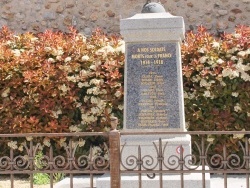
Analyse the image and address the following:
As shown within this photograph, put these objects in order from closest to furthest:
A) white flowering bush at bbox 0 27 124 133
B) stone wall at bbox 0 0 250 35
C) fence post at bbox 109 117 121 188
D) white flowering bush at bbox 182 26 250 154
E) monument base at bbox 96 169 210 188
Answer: fence post at bbox 109 117 121 188 → monument base at bbox 96 169 210 188 → white flowering bush at bbox 182 26 250 154 → white flowering bush at bbox 0 27 124 133 → stone wall at bbox 0 0 250 35

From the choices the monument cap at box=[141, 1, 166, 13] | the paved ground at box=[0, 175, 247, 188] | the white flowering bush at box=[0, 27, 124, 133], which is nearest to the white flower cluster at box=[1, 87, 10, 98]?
the white flowering bush at box=[0, 27, 124, 133]

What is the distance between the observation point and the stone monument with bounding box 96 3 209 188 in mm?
7387

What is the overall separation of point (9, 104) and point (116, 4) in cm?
425

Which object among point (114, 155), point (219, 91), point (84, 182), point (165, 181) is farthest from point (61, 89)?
point (114, 155)

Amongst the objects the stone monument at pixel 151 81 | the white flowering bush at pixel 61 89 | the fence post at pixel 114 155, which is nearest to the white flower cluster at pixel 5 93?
the white flowering bush at pixel 61 89

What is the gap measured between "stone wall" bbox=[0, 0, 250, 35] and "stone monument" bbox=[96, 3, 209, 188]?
16.4 ft

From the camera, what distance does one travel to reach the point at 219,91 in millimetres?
9164

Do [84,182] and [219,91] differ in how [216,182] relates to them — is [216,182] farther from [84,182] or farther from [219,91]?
[84,182]

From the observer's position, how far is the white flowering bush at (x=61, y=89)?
9289 millimetres

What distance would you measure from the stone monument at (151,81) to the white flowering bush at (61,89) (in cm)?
171

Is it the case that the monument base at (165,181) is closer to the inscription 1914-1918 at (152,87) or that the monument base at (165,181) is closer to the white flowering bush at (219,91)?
the inscription 1914-1918 at (152,87)

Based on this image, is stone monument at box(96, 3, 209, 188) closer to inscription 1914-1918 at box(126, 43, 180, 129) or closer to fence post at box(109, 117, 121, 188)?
inscription 1914-1918 at box(126, 43, 180, 129)

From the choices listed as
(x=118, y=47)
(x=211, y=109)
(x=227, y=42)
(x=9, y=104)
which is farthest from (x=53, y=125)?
(x=227, y=42)

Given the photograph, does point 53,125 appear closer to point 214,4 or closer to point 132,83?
point 132,83
